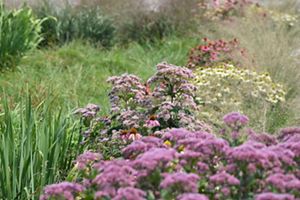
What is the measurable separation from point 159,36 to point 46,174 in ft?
34.2

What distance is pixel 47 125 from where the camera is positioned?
512 centimetres

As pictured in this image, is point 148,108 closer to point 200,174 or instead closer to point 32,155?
point 32,155

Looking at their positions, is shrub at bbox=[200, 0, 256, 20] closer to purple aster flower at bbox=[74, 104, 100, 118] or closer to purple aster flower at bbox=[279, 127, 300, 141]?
purple aster flower at bbox=[74, 104, 100, 118]

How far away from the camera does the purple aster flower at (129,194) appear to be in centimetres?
280

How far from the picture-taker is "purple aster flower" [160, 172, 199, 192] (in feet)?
9.28

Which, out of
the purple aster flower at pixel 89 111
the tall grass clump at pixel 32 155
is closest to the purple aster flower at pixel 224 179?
the tall grass clump at pixel 32 155

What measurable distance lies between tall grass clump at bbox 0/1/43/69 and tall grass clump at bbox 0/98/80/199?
5.66 m

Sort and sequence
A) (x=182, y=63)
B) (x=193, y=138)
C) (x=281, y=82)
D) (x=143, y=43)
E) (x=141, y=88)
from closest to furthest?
(x=193, y=138), (x=141, y=88), (x=281, y=82), (x=182, y=63), (x=143, y=43)

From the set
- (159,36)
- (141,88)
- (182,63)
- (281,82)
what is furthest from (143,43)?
(141,88)

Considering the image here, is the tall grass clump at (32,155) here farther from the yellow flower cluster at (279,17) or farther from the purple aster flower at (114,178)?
the yellow flower cluster at (279,17)

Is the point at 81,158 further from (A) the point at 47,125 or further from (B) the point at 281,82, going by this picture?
(B) the point at 281,82

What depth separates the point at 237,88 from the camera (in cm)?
801

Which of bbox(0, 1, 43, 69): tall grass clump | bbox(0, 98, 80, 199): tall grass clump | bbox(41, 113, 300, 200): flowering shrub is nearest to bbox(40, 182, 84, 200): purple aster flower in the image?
bbox(41, 113, 300, 200): flowering shrub

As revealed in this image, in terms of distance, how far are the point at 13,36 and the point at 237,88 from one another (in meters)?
4.21
